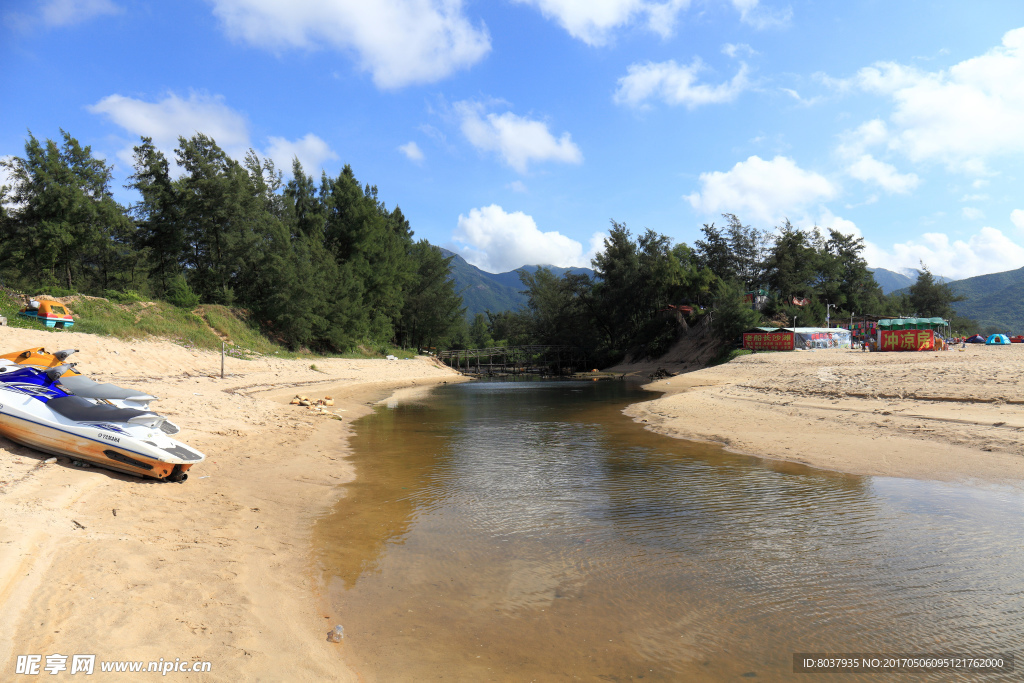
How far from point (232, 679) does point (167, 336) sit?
3185 cm

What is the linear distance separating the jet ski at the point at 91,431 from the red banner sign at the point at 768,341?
48.7 m

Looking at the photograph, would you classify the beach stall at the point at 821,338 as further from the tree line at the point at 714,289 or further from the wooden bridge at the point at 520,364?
the wooden bridge at the point at 520,364

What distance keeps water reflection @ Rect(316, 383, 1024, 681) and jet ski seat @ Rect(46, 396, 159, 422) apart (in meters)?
3.54

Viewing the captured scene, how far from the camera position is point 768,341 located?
47.1m

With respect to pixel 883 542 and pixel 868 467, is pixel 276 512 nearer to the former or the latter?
pixel 883 542

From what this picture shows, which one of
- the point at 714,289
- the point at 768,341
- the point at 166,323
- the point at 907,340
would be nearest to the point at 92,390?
the point at 166,323

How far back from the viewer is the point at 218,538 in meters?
6.16

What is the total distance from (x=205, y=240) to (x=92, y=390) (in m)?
41.5

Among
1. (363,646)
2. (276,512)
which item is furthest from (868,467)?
(276,512)

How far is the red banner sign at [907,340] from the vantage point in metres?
36.8

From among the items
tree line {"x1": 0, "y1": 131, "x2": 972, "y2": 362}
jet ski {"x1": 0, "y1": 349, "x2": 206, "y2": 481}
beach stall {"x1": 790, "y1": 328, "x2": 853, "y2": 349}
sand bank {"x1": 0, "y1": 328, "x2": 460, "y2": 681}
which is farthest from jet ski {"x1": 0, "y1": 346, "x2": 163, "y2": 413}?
beach stall {"x1": 790, "y1": 328, "x2": 853, "y2": 349}

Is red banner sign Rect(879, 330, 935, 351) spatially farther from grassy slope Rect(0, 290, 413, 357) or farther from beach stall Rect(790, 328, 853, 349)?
grassy slope Rect(0, 290, 413, 357)

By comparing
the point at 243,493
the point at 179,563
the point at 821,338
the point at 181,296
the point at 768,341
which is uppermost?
the point at 181,296

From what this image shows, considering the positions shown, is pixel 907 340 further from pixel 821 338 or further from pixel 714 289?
pixel 714 289
